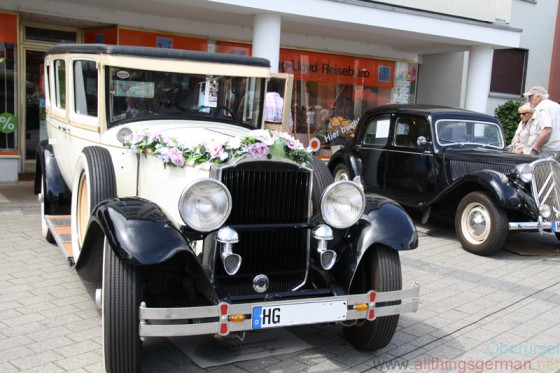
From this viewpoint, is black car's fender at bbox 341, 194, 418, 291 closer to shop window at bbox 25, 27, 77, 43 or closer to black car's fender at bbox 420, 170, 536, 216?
black car's fender at bbox 420, 170, 536, 216

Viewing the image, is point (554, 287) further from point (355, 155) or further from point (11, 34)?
point (11, 34)

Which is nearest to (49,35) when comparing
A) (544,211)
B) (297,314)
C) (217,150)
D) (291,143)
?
(217,150)

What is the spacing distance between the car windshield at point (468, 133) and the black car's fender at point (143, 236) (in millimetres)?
4824

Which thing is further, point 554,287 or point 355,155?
point 355,155

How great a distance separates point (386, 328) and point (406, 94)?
10.3 metres

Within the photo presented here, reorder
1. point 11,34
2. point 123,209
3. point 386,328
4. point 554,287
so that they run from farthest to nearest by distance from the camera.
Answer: point 11,34
point 554,287
point 386,328
point 123,209

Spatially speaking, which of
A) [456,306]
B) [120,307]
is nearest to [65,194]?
[120,307]

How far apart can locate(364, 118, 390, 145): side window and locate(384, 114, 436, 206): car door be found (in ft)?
0.47

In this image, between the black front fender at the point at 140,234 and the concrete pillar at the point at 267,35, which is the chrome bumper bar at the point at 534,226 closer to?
the black front fender at the point at 140,234

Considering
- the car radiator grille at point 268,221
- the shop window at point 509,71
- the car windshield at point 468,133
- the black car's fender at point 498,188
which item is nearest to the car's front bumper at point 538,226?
the black car's fender at point 498,188

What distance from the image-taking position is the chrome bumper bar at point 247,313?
2.74m

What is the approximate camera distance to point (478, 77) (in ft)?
36.9

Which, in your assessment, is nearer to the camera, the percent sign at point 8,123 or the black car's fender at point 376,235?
the black car's fender at point 376,235

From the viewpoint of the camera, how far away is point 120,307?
2857mm
